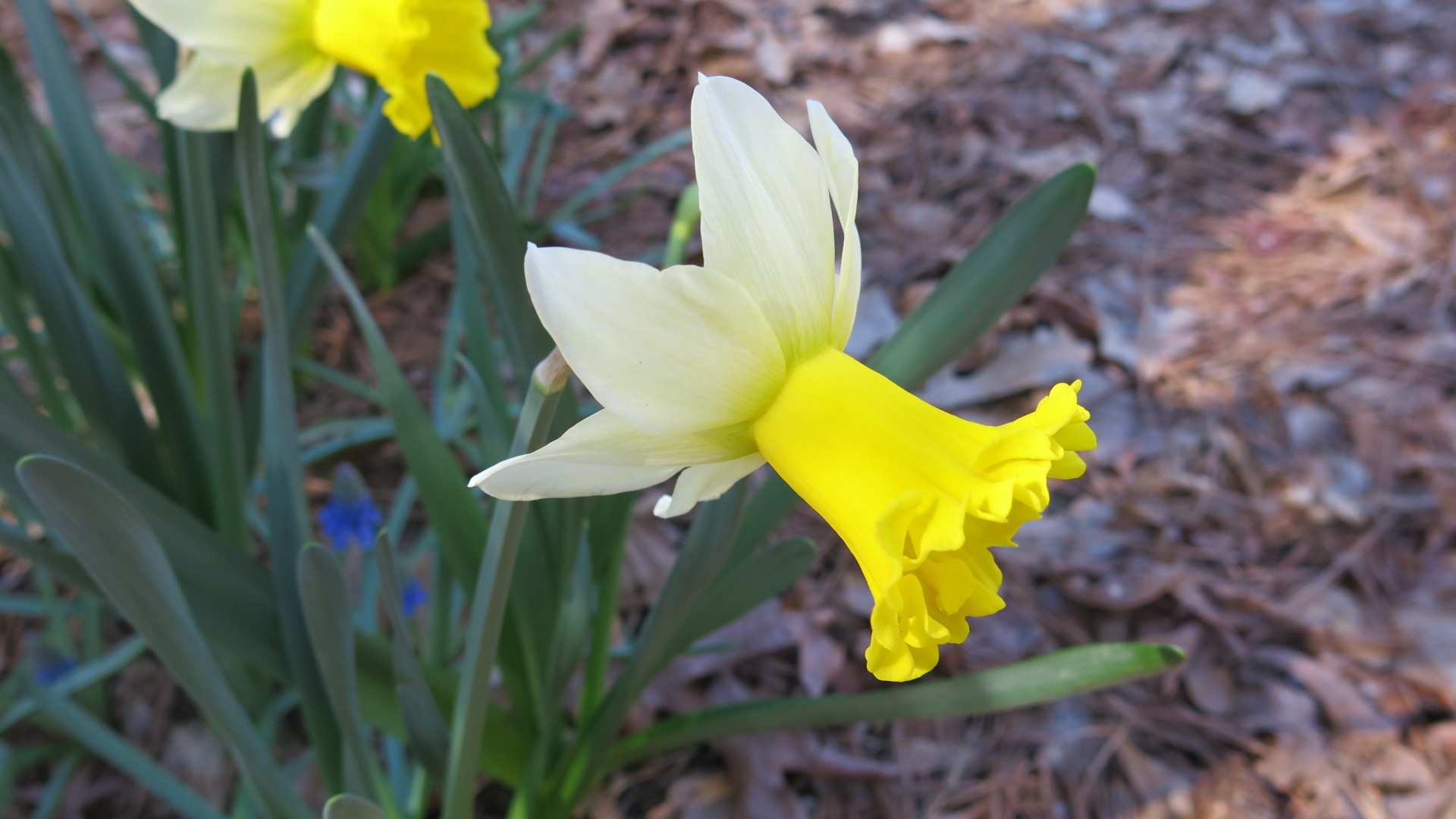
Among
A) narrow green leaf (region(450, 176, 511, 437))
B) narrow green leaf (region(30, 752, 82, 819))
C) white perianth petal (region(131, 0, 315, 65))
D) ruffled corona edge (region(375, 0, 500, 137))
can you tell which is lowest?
narrow green leaf (region(30, 752, 82, 819))

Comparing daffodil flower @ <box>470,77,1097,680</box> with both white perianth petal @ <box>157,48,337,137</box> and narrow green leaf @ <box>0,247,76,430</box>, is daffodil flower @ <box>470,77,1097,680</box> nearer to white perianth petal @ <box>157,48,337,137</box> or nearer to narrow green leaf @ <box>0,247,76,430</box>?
white perianth petal @ <box>157,48,337,137</box>

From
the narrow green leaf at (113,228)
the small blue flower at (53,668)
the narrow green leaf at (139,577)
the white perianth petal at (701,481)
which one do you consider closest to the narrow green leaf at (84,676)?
the small blue flower at (53,668)

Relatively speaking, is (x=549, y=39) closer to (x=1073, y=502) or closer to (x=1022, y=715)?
(x=1073, y=502)

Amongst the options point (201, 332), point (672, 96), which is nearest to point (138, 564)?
point (201, 332)

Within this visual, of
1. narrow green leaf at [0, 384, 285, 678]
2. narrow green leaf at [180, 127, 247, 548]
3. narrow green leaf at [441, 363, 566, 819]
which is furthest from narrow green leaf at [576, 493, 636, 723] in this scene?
narrow green leaf at [180, 127, 247, 548]

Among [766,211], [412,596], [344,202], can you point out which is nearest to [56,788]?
[412,596]

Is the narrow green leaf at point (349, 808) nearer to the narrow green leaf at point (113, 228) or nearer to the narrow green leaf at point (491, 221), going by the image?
the narrow green leaf at point (491, 221)
